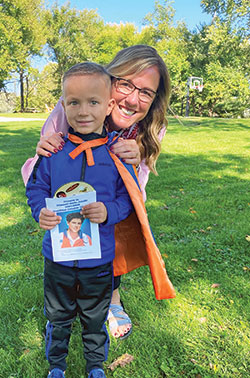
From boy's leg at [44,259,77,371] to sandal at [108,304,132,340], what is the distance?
566 millimetres

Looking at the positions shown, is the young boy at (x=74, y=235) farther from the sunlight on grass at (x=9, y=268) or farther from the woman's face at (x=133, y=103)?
the sunlight on grass at (x=9, y=268)

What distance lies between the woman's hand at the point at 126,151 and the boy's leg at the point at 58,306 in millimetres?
728

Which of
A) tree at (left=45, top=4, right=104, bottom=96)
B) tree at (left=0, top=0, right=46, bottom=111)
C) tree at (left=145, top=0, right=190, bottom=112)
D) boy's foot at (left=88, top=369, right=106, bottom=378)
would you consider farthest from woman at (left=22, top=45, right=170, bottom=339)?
tree at (left=45, top=4, right=104, bottom=96)

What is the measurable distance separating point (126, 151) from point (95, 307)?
974 mm

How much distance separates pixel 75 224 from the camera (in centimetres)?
171

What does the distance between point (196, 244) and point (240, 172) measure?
4.01m

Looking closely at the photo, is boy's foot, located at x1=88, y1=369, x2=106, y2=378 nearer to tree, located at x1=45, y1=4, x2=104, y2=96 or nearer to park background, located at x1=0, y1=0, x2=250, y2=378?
park background, located at x1=0, y1=0, x2=250, y2=378

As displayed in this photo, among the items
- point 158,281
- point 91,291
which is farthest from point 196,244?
point 91,291

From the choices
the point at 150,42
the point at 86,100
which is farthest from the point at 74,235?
the point at 150,42

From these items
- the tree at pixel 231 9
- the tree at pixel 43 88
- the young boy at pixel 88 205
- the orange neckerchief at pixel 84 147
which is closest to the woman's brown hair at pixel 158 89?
the young boy at pixel 88 205

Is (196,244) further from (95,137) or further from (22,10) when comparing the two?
(22,10)

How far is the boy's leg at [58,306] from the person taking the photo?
183 centimetres

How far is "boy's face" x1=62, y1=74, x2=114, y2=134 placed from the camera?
67.9 inches

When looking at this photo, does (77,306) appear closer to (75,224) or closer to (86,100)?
(75,224)
